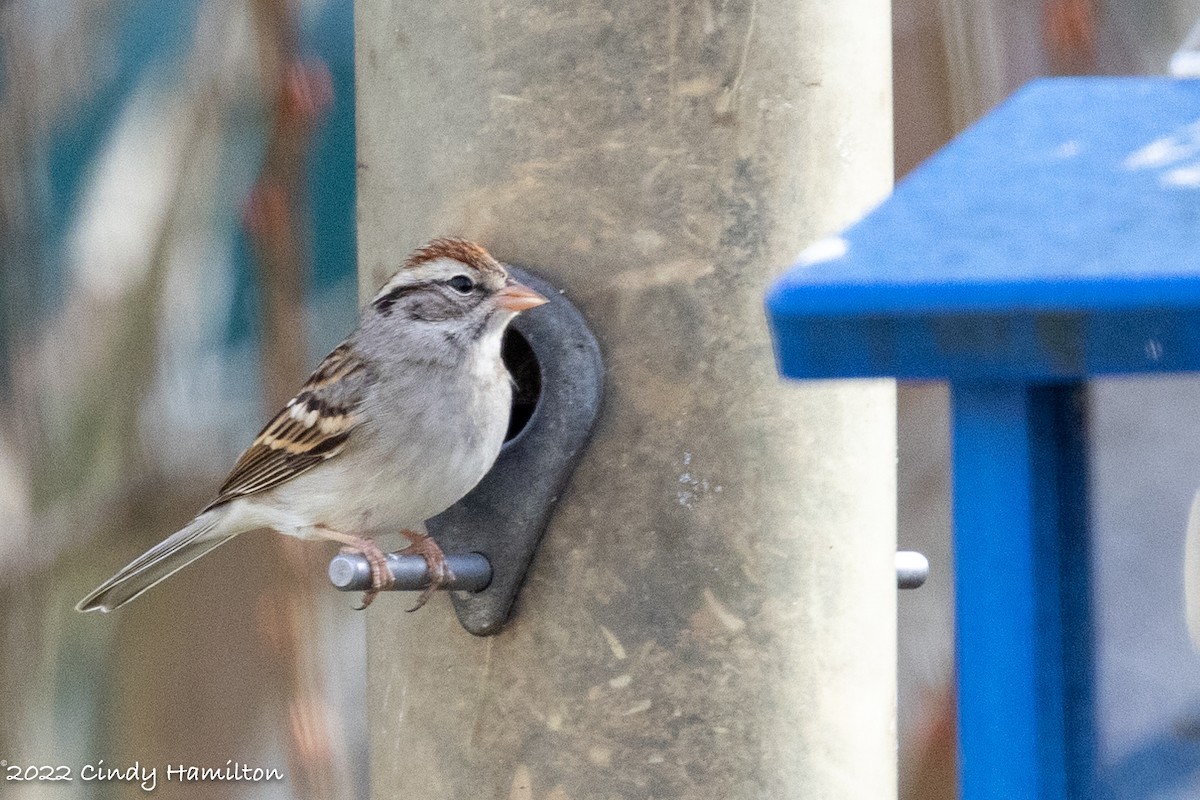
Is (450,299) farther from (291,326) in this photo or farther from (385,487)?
(291,326)

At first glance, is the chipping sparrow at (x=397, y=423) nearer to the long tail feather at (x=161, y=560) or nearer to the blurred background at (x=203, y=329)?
the long tail feather at (x=161, y=560)

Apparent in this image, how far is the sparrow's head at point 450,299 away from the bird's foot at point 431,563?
220 millimetres

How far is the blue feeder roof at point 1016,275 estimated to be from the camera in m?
1.11

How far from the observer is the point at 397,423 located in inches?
84.6

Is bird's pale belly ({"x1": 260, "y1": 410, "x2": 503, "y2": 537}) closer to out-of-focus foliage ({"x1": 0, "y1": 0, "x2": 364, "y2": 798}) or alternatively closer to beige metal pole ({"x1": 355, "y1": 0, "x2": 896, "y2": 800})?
beige metal pole ({"x1": 355, "y1": 0, "x2": 896, "y2": 800})

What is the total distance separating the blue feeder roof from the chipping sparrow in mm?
829

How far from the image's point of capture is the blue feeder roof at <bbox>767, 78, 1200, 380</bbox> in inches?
43.8

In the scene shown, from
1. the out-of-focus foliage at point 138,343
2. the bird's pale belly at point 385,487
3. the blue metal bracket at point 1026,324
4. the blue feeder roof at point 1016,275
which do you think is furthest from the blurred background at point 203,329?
the blue feeder roof at point 1016,275

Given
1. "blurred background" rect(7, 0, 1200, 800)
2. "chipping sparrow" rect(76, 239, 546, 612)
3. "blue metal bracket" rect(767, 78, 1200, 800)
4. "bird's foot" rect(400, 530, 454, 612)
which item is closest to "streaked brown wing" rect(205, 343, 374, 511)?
"chipping sparrow" rect(76, 239, 546, 612)

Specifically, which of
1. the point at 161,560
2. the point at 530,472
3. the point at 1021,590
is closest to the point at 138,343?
the point at 161,560

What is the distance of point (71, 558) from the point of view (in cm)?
312

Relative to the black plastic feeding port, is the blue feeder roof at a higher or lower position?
higher

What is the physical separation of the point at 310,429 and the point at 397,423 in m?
0.13

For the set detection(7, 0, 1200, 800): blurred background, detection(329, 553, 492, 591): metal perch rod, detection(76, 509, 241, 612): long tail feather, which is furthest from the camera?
detection(7, 0, 1200, 800): blurred background
